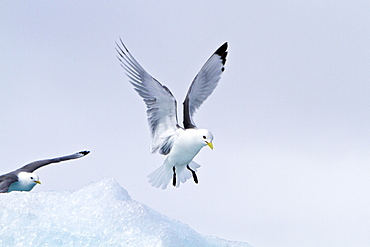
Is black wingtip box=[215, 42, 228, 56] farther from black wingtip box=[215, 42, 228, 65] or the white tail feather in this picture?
the white tail feather

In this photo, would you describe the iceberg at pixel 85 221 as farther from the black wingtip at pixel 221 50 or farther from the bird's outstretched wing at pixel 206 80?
the black wingtip at pixel 221 50

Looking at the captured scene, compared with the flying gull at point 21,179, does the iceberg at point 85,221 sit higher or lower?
higher

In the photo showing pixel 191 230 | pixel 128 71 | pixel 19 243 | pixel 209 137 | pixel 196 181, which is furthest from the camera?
pixel 196 181

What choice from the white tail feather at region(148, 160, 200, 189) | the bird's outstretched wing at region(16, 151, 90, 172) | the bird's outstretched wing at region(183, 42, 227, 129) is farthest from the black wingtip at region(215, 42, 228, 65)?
the bird's outstretched wing at region(16, 151, 90, 172)

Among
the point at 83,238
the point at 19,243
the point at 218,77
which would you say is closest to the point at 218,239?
the point at 83,238

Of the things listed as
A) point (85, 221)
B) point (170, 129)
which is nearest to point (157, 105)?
point (170, 129)

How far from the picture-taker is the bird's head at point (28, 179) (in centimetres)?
760

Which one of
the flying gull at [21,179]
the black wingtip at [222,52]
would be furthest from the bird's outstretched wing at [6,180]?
the black wingtip at [222,52]

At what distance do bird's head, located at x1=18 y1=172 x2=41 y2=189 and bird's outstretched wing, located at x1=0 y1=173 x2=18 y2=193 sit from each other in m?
0.09

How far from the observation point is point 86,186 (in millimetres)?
5000

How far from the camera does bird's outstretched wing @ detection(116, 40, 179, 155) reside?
640 centimetres

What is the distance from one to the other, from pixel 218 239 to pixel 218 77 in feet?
8.23

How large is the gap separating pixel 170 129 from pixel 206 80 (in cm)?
101

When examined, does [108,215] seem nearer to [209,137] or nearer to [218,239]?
[218,239]
